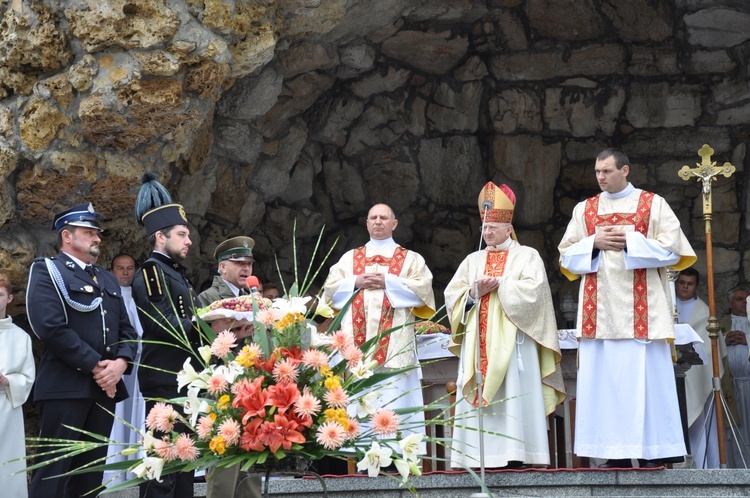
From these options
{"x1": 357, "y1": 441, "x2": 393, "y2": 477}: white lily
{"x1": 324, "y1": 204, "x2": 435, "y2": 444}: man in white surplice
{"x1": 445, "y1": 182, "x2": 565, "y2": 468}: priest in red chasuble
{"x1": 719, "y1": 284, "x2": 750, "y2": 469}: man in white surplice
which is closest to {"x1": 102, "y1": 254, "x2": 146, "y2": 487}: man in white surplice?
{"x1": 324, "y1": 204, "x2": 435, "y2": 444}: man in white surplice

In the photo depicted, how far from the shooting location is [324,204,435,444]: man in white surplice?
802cm

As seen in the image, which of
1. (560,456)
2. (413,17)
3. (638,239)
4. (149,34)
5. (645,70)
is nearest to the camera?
(638,239)

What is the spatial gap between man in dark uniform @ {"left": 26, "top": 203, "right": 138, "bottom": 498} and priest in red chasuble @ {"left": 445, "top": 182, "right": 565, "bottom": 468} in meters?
2.46

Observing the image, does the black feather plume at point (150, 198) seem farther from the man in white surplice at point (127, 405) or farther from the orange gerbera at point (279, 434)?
the orange gerbera at point (279, 434)

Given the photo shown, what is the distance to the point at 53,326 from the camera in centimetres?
593

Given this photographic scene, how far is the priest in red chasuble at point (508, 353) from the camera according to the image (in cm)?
757

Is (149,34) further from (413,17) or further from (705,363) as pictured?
(705,363)

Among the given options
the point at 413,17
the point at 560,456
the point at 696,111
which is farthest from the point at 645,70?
the point at 560,456

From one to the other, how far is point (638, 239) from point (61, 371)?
12.0 ft

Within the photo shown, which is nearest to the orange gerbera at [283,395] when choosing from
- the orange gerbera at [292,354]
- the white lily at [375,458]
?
the orange gerbera at [292,354]

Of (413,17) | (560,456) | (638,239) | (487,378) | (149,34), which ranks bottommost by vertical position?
(560,456)

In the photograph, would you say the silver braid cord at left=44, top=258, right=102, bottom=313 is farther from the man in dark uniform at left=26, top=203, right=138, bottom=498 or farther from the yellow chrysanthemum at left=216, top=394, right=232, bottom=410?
the yellow chrysanthemum at left=216, top=394, right=232, bottom=410

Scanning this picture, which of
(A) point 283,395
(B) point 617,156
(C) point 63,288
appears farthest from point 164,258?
(B) point 617,156

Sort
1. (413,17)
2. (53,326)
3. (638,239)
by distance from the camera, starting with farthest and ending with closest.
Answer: (413,17)
(638,239)
(53,326)
